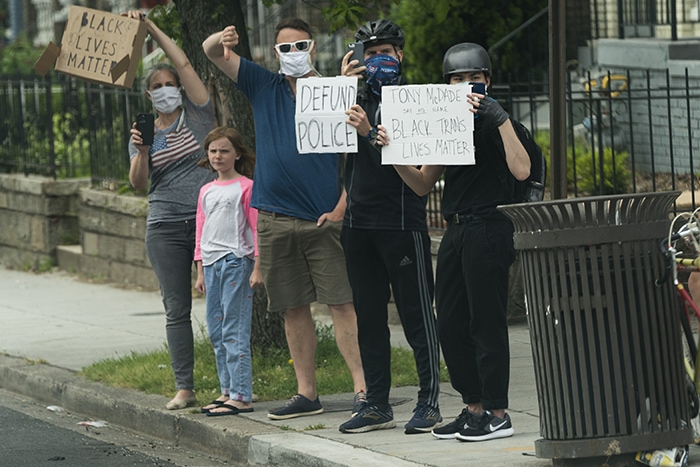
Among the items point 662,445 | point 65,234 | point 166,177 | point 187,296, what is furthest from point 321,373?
point 65,234

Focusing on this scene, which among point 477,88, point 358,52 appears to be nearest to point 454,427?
point 477,88

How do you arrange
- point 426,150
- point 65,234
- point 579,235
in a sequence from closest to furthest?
point 579,235, point 426,150, point 65,234

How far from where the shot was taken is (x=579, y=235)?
203 inches

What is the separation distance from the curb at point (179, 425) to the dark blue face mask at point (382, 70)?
1708mm

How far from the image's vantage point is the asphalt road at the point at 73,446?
21.6ft

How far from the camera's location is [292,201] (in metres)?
6.75

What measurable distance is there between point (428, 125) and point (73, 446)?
2620 mm

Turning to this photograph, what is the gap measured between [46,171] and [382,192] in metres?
8.69

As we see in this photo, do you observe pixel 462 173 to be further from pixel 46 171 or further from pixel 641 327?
pixel 46 171

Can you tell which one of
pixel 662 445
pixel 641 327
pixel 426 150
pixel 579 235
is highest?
pixel 426 150

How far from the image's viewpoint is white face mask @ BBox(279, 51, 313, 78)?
21.8 ft

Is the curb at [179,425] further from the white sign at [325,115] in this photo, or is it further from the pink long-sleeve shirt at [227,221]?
the white sign at [325,115]

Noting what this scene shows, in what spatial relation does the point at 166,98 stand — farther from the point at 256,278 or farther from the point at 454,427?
the point at 454,427

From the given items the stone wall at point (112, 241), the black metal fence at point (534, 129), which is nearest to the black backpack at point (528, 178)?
the black metal fence at point (534, 129)
